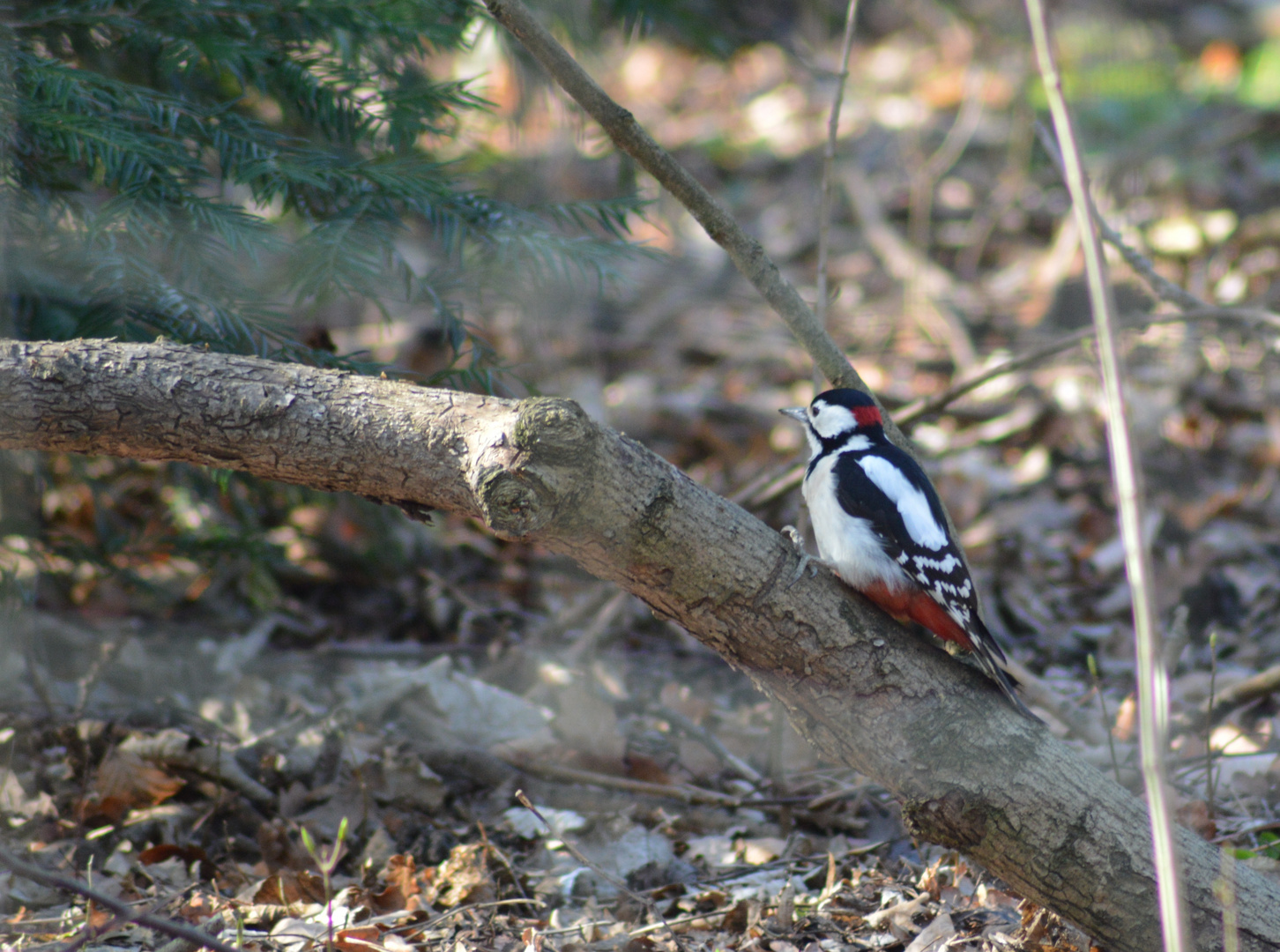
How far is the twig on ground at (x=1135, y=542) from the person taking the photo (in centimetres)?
134

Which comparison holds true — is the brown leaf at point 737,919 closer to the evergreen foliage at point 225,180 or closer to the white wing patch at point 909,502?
the white wing patch at point 909,502

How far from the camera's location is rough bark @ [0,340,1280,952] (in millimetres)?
2071

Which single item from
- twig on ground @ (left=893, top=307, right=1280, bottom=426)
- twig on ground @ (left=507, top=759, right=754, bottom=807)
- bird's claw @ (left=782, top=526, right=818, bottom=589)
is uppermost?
twig on ground @ (left=893, top=307, right=1280, bottom=426)

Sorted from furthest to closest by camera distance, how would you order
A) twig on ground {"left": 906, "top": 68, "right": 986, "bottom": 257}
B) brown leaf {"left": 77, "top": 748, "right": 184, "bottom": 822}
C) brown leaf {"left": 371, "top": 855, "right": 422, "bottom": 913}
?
twig on ground {"left": 906, "top": 68, "right": 986, "bottom": 257} < brown leaf {"left": 77, "top": 748, "right": 184, "bottom": 822} < brown leaf {"left": 371, "top": 855, "right": 422, "bottom": 913}

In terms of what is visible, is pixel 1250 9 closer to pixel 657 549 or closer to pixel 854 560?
pixel 854 560

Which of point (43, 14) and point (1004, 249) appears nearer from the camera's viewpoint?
point (43, 14)

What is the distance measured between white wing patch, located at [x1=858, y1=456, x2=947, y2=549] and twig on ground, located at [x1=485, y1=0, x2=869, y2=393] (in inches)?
10.9

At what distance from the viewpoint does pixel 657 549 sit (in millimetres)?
2086

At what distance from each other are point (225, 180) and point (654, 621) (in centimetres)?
280

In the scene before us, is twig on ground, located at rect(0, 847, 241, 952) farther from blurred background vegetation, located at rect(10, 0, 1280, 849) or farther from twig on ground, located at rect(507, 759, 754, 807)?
twig on ground, located at rect(507, 759, 754, 807)

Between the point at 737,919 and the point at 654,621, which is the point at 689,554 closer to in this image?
the point at 737,919

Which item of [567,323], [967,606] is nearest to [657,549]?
[967,606]

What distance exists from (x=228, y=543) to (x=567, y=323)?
3.43m

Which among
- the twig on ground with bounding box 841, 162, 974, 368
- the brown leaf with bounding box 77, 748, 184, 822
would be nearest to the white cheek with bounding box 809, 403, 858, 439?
the brown leaf with bounding box 77, 748, 184, 822
